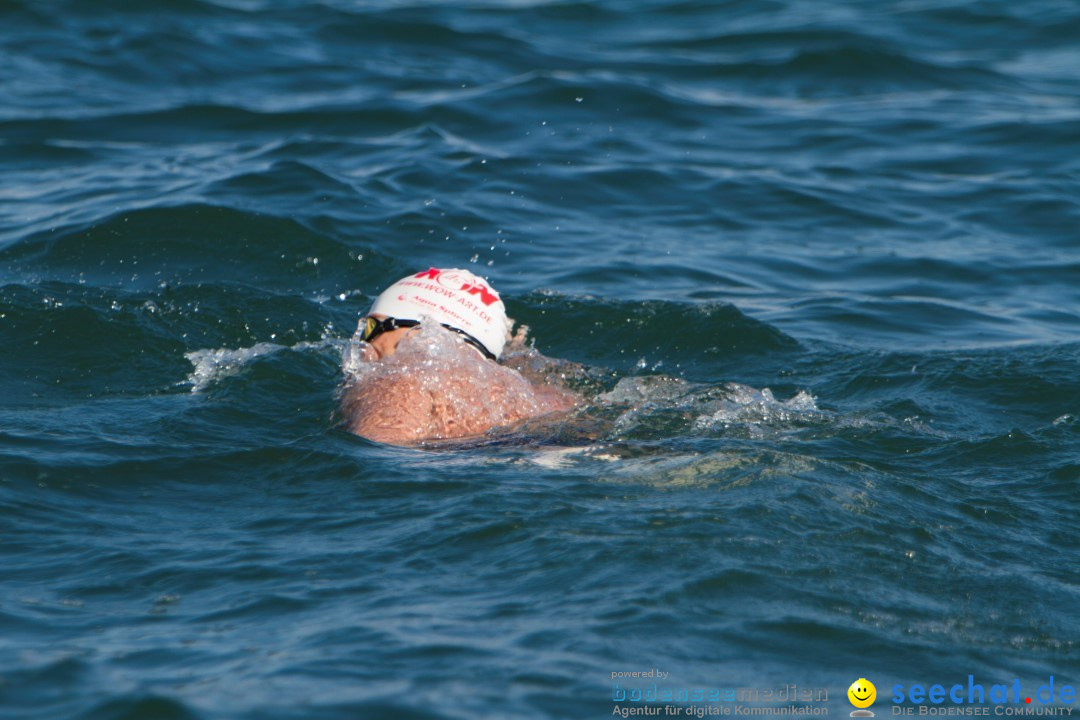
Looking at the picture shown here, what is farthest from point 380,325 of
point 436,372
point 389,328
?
point 436,372

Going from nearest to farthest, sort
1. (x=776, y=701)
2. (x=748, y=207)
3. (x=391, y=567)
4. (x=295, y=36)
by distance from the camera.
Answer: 1. (x=776, y=701)
2. (x=391, y=567)
3. (x=748, y=207)
4. (x=295, y=36)

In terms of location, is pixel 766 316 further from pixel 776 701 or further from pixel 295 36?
pixel 295 36

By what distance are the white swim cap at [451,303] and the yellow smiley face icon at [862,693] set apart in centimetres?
368

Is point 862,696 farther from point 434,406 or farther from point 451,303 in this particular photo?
point 451,303

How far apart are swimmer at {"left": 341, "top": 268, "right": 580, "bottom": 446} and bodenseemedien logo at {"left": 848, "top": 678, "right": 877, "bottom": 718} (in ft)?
9.96

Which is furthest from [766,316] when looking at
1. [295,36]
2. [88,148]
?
[295,36]

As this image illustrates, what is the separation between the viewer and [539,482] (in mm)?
5750

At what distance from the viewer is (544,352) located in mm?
9453

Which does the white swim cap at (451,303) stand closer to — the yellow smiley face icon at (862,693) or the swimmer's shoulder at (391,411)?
the swimmer's shoulder at (391,411)

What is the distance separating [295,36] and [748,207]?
8.74 m

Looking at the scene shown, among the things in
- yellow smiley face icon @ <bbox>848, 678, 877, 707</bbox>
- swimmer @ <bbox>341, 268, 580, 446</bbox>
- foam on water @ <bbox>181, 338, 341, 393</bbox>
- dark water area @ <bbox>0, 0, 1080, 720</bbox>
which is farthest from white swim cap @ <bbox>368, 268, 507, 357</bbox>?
yellow smiley face icon @ <bbox>848, 678, 877, 707</bbox>

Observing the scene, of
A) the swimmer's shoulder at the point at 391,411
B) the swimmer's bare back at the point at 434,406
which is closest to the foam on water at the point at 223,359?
the swimmer's bare back at the point at 434,406

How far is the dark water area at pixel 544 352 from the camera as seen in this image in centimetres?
450

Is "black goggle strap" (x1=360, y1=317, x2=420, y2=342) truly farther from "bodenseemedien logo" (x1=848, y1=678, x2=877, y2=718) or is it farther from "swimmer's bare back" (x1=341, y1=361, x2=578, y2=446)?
"bodenseemedien logo" (x1=848, y1=678, x2=877, y2=718)
